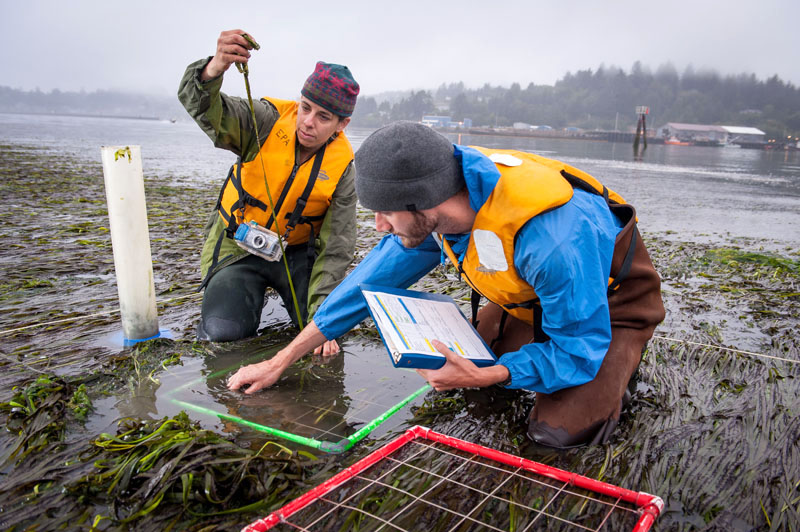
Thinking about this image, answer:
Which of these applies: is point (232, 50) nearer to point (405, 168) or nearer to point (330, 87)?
point (330, 87)

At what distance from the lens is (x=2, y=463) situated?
90.3 inches

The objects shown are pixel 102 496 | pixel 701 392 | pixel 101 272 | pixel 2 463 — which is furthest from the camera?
pixel 101 272

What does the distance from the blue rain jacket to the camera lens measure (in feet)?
5.60

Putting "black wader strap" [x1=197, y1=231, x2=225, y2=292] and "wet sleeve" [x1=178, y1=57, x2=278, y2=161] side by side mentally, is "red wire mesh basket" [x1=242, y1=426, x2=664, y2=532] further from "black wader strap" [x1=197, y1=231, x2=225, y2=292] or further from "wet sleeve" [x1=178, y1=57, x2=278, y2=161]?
"wet sleeve" [x1=178, y1=57, x2=278, y2=161]

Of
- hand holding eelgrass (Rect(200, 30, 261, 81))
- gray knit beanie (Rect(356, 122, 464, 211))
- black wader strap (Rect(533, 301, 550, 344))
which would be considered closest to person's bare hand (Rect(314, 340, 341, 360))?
black wader strap (Rect(533, 301, 550, 344))

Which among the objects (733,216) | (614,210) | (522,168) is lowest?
(733,216)

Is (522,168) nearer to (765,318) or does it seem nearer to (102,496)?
(102,496)

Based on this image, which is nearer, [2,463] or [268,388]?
[2,463]

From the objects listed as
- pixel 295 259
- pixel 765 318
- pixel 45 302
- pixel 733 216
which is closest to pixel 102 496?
pixel 295 259

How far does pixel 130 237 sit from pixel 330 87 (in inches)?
60.7

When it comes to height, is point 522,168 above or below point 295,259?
above

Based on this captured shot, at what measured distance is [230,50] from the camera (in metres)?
3.30

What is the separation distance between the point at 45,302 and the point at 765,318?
18.8ft

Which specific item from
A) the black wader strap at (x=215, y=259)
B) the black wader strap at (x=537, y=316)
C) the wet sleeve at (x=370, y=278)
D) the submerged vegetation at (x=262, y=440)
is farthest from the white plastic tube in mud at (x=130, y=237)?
the black wader strap at (x=537, y=316)
